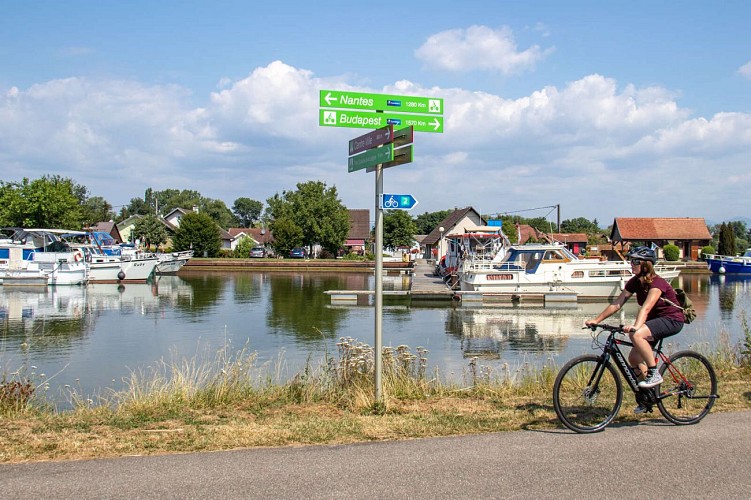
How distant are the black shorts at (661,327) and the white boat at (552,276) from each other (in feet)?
87.7

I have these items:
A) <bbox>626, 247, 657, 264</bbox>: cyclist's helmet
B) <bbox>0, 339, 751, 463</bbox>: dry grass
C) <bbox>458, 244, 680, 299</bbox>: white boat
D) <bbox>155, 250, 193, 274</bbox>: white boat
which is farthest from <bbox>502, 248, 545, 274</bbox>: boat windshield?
<bbox>155, 250, 193, 274</bbox>: white boat

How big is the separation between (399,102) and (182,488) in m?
4.86

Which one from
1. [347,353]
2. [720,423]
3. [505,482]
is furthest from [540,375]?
[505,482]

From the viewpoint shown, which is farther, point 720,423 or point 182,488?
point 720,423

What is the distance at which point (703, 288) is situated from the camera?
43.4 metres

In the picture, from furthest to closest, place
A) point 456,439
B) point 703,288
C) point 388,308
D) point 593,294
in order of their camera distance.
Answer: point 703,288
point 593,294
point 388,308
point 456,439

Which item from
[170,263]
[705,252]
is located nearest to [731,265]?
[705,252]

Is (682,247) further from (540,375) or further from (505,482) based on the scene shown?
(505,482)

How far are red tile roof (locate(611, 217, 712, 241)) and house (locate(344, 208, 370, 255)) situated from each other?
34.4m

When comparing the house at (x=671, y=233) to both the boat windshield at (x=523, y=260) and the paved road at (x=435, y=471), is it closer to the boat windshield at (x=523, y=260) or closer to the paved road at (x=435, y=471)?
the boat windshield at (x=523, y=260)

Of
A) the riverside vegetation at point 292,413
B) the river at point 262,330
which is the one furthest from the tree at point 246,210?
the riverside vegetation at point 292,413

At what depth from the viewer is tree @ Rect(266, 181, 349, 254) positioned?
241 ft

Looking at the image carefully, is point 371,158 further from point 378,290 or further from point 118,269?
point 118,269

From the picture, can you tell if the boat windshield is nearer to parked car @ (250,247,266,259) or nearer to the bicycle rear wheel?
the bicycle rear wheel
